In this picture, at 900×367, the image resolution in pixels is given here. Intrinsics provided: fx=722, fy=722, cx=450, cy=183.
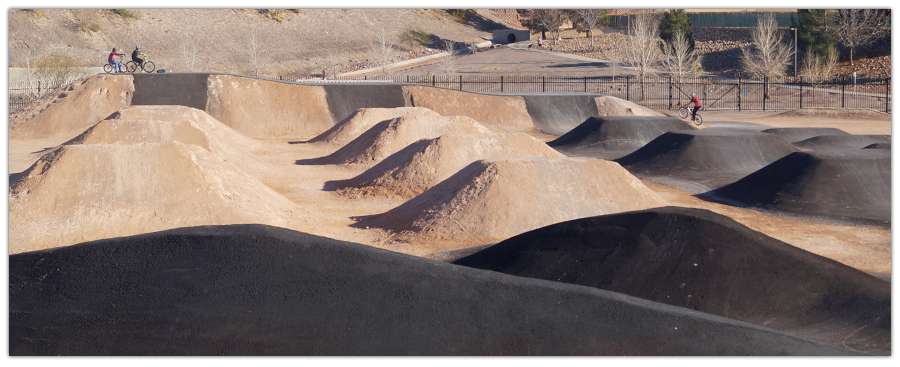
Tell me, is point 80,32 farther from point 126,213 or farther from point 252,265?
point 252,265

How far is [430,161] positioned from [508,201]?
442 centimetres

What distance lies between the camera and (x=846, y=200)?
14.6 metres

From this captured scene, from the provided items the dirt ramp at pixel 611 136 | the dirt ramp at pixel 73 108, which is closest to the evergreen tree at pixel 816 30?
the dirt ramp at pixel 611 136

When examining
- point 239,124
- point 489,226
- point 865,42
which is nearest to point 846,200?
point 489,226

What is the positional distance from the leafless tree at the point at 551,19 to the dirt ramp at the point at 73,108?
5054 centimetres

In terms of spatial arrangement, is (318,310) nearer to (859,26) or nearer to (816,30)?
(816,30)

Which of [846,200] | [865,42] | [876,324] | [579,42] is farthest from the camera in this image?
[579,42]

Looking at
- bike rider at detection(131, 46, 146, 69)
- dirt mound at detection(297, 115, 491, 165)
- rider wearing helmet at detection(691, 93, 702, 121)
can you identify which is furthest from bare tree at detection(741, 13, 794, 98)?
bike rider at detection(131, 46, 146, 69)

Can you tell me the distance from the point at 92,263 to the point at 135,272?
44 cm

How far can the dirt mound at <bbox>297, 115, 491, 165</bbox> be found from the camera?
20.8 meters

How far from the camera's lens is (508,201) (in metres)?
12.8

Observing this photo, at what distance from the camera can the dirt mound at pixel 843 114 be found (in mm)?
33625

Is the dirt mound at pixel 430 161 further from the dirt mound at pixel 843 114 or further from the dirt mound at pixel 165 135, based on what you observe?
the dirt mound at pixel 843 114

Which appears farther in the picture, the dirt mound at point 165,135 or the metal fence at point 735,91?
the metal fence at point 735,91
